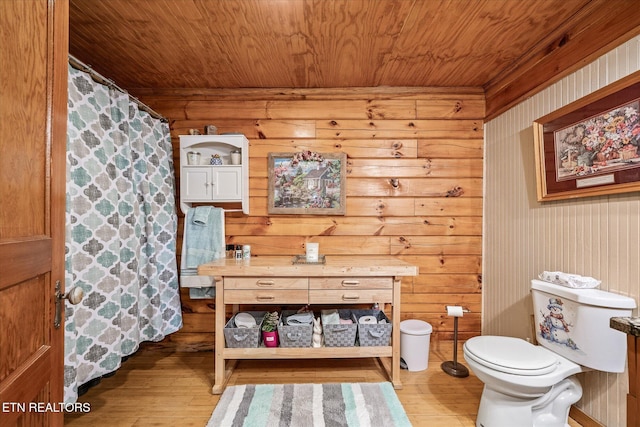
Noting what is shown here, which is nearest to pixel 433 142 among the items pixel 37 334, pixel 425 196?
pixel 425 196

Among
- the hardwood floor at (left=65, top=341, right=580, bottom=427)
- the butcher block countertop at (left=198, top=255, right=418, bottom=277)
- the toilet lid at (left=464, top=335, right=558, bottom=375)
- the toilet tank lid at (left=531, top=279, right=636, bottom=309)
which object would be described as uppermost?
the butcher block countertop at (left=198, top=255, right=418, bottom=277)

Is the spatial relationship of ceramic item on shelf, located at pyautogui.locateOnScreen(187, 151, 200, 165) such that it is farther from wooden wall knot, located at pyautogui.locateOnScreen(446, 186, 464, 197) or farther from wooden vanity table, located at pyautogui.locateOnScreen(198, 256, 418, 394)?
wooden wall knot, located at pyautogui.locateOnScreen(446, 186, 464, 197)

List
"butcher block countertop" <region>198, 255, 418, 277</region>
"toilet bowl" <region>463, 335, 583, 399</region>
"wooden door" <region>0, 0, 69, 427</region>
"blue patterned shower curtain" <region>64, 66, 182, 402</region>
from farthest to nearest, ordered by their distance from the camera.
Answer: "butcher block countertop" <region>198, 255, 418, 277</region>
"blue patterned shower curtain" <region>64, 66, 182, 402</region>
"toilet bowl" <region>463, 335, 583, 399</region>
"wooden door" <region>0, 0, 69, 427</region>

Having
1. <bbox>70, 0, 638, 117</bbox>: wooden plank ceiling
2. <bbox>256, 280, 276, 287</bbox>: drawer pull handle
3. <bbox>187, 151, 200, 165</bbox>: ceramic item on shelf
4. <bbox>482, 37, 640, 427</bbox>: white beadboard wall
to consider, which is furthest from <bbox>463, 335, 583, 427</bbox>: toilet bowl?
<bbox>187, 151, 200, 165</bbox>: ceramic item on shelf

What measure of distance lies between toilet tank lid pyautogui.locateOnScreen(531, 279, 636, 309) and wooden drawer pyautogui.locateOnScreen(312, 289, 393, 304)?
0.93 metres

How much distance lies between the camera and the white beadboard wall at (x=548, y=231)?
4.72 feet

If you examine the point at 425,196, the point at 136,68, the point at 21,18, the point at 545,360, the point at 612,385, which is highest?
the point at 136,68

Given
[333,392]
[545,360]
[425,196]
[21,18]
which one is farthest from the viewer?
[425,196]

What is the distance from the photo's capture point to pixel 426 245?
8.38 feet

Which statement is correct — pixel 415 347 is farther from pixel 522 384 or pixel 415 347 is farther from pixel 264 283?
pixel 264 283

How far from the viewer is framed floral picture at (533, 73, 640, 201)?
4.51ft

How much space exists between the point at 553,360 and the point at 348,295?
Result: 112 centimetres

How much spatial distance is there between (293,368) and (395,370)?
767mm

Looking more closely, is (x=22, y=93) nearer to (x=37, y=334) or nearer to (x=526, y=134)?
(x=37, y=334)
